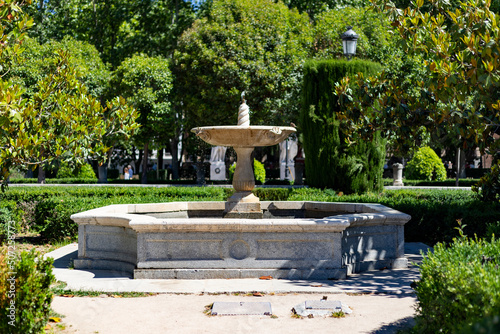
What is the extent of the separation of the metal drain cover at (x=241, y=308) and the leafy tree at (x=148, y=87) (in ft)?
74.8

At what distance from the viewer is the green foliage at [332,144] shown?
592 inches

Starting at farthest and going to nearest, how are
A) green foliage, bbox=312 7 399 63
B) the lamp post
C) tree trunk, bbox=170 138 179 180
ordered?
tree trunk, bbox=170 138 179 180 → green foliage, bbox=312 7 399 63 → the lamp post

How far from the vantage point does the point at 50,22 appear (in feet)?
109

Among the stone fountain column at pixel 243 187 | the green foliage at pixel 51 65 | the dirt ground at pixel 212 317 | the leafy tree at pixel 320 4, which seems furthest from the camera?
the leafy tree at pixel 320 4

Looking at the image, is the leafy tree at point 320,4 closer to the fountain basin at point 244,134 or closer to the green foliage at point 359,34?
the green foliage at point 359,34

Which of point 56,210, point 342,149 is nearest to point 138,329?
point 56,210

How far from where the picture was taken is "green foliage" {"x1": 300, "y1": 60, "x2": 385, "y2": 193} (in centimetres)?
1505

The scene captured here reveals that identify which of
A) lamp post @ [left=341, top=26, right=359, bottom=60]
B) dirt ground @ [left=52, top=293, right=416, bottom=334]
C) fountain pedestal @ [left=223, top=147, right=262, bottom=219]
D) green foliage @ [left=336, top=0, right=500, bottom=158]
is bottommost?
dirt ground @ [left=52, top=293, right=416, bottom=334]

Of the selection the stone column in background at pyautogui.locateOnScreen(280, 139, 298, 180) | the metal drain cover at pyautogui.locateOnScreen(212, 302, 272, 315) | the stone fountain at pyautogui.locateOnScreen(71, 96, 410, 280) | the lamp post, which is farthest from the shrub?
the metal drain cover at pyautogui.locateOnScreen(212, 302, 272, 315)

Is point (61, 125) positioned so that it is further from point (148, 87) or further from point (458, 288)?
point (148, 87)

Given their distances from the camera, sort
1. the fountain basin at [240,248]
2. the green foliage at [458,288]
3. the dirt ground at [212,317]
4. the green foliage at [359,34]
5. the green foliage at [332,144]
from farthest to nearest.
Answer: the green foliage at [359,34]
the green foliage at [332,144]
the fountain basin at [240,248]
the dirt ground at [212,317]
the green foliage at [458,288]

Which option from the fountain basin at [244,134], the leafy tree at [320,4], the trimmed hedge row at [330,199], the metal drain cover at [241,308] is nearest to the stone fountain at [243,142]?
the fountain basin at [244,134]

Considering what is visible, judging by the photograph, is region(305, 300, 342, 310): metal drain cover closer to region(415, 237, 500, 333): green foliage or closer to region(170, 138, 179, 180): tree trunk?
region(415, 237, 500, 333): green foliage

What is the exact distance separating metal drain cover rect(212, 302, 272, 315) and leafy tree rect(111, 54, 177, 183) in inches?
898
